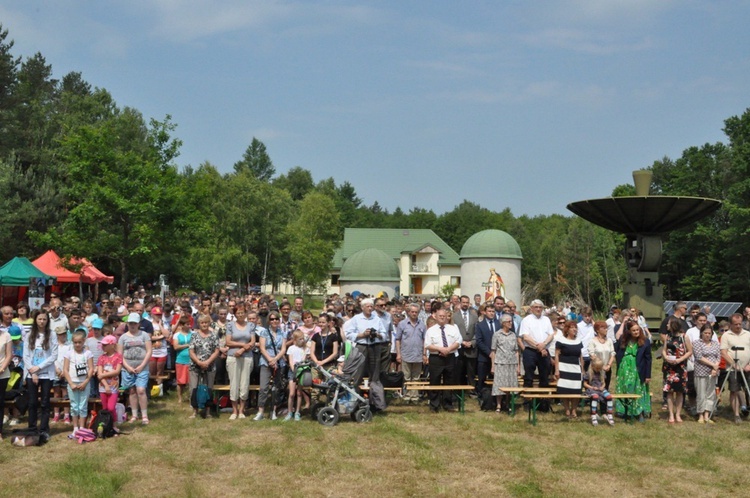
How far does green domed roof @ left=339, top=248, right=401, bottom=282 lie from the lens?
134 ft

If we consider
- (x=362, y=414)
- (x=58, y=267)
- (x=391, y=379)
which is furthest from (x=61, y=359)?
(x=58, y=267)

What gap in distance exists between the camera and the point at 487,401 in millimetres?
11547

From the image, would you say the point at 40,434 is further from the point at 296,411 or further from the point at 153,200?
the point at 153,200

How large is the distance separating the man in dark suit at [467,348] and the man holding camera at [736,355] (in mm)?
4109

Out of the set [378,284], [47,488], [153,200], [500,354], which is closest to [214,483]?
[47,488]

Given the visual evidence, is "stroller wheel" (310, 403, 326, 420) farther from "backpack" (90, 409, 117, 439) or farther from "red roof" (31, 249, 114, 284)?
"red roof" (31, 249, 114, 284)

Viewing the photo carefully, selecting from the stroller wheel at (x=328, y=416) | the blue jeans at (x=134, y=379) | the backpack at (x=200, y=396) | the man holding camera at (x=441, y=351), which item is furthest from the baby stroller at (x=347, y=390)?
the blue jeans at (x=134, y=379)

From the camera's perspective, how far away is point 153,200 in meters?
25.2

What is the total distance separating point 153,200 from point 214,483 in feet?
63.6

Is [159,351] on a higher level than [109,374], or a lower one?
higher

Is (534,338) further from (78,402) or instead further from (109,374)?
(78,402)

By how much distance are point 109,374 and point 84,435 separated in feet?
2.79

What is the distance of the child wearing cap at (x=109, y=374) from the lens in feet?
31.1

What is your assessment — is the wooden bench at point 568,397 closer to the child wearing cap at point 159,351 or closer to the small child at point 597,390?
the small child at point 597,390
